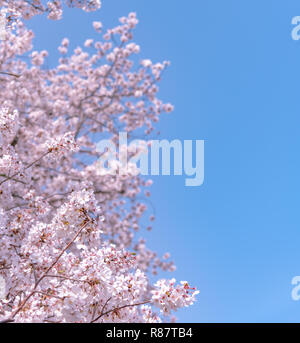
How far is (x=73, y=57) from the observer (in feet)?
51.5

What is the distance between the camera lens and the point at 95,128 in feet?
47.8

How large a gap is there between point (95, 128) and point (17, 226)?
1041 centimetres

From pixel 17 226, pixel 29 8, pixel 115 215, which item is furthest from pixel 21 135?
pixel 17 226

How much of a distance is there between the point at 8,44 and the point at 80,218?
11765 mm

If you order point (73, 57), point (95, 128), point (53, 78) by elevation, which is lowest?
point (95, 128)

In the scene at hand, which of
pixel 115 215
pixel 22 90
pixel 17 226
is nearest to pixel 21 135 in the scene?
pixel 22 90

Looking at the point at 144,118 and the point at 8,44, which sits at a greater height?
the point at 8,44

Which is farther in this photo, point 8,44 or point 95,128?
point 95,128
